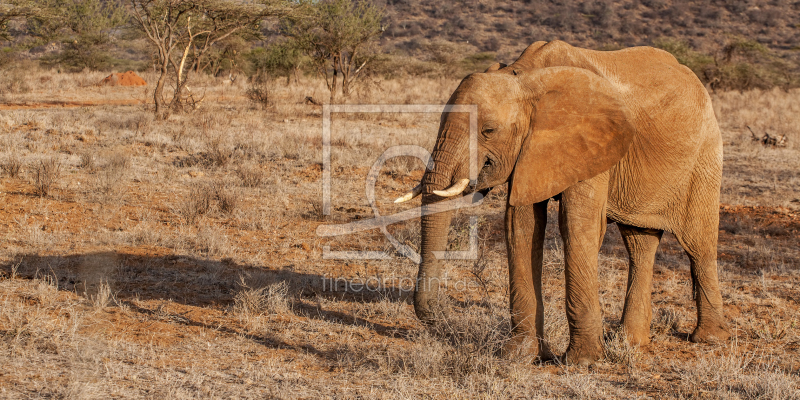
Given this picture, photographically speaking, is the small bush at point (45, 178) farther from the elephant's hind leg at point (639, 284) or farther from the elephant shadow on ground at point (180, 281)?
the elephant's hind leg at point (639, 284)

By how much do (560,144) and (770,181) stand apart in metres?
9.38

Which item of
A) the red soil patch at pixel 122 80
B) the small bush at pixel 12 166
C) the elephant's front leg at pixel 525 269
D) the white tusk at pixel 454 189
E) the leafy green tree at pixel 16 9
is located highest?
the leafy green tree at pixel 16 9

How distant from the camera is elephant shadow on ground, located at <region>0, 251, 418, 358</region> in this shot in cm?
572

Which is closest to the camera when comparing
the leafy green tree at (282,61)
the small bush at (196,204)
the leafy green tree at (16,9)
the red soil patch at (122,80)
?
the small bush at (196,204)

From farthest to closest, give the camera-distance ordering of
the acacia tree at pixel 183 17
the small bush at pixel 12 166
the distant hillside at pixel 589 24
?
1. the distant hillside at pixel 589 24
2. the acacia tree at pixel 183 17
3. the small bush at pixel 12 166

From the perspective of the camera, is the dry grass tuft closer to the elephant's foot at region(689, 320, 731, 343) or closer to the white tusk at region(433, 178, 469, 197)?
the elephant's foot at region(689, 320, 731, 343)

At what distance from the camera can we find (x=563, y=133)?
4.14m

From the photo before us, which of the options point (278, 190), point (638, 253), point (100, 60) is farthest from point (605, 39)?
point (638, 253)

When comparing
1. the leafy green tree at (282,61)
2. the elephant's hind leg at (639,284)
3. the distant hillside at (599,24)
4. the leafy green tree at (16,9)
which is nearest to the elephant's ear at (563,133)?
the elephant's hind leg at (639,284)

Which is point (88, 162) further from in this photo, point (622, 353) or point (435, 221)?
point (622, 353)

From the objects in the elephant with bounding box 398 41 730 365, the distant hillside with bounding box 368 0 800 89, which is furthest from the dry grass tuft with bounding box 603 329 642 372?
the distant hillside with bounding box 368 0 800 89

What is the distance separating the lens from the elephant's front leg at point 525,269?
451cm

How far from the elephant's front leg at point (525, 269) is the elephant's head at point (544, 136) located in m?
0.40

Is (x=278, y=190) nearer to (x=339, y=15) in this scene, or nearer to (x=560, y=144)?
(x=560, y=144)
